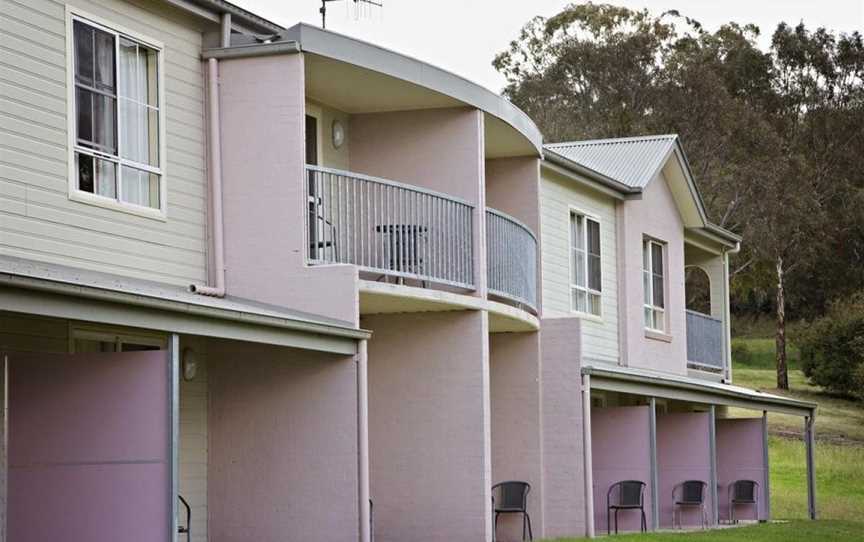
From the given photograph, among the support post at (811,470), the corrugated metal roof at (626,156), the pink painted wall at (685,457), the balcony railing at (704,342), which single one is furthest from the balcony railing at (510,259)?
the support post at (811,470)

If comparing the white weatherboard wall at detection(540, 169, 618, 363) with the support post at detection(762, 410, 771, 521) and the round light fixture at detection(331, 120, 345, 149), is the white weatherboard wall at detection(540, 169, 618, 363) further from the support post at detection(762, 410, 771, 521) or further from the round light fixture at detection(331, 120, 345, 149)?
the round light fixture at detection(331, 120, 345, 149)

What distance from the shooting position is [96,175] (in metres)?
14.2

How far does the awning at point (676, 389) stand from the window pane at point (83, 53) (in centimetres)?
906

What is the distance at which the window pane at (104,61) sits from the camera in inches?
565

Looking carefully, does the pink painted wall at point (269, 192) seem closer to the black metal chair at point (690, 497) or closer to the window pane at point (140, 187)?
the window pane at point (140, 187)

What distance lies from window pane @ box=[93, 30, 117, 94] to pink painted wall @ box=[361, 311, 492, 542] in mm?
5162

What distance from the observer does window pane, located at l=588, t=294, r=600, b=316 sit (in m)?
25.2

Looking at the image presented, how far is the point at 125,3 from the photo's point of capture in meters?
14.7

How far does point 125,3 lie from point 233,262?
2844 mm

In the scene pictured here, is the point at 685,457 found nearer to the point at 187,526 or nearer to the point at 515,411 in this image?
the point at 515,411

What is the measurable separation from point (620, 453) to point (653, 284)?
551cm

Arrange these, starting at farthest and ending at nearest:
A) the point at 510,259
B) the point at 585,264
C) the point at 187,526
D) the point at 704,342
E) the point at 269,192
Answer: the point at 704,342 < the point at 585,264 < the point at 510,259 < the point at 269,192 < the point at 187,526

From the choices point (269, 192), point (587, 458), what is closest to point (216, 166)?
point (269, 192)

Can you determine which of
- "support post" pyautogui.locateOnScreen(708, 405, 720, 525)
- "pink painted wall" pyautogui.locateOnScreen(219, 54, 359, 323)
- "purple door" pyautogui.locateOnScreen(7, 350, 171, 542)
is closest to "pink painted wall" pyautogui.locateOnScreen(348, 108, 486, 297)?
"pink painted wall" pyautogui.locateOnScreen(219, 54, 359, 323)
